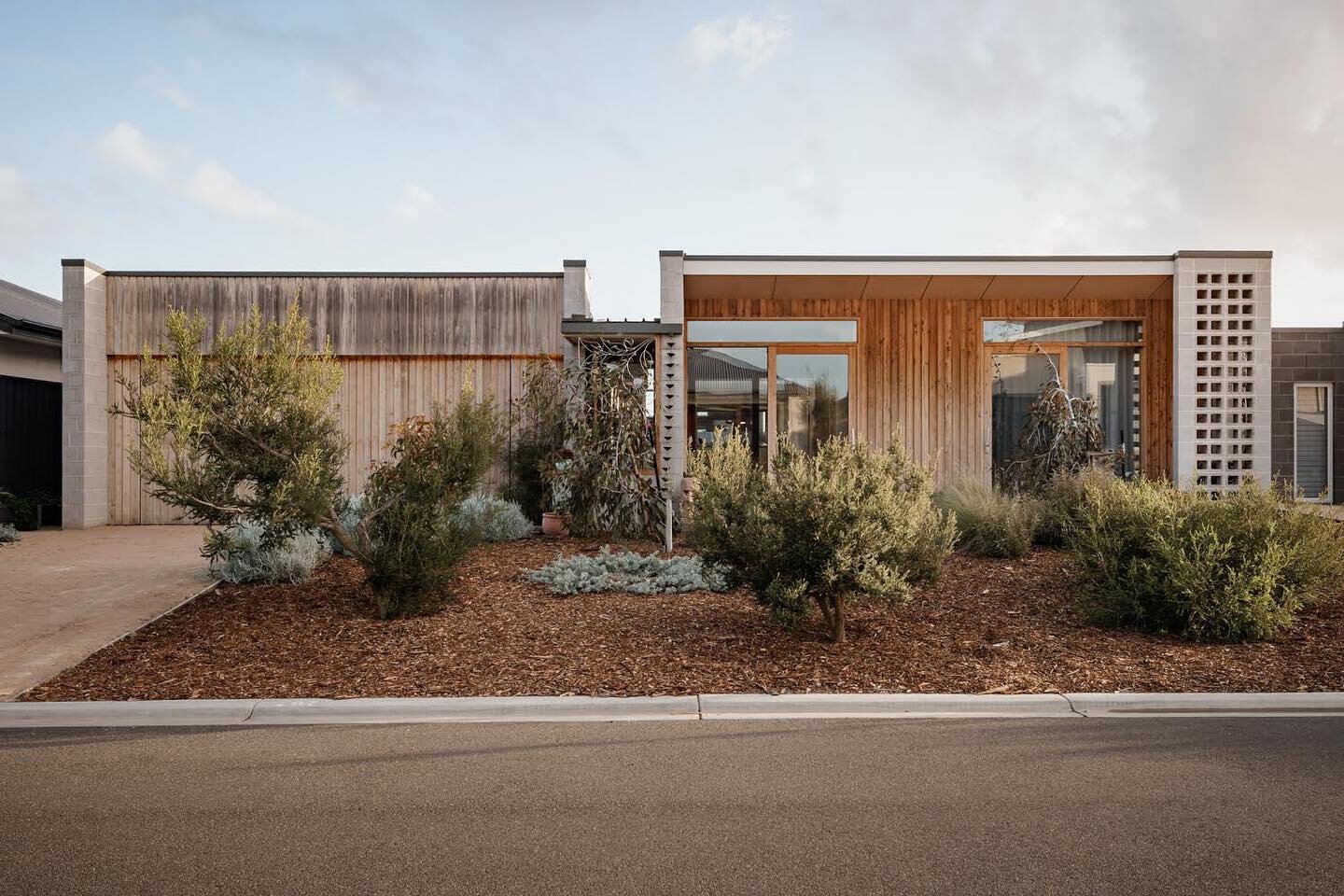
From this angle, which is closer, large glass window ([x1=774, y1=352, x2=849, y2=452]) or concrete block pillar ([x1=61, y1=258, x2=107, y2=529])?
concrete block pillar ([x1=61, y1=258, x2=107, y2=529])

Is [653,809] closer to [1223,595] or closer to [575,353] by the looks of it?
[1223,595]

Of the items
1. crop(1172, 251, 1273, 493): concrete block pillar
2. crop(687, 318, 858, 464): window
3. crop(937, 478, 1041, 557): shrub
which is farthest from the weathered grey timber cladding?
crop(1172, 251, 1273, 493): concrete block pillar

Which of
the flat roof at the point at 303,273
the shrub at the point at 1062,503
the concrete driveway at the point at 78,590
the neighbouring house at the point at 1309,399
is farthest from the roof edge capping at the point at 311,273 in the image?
the neighbouring house at the point at 1309,399

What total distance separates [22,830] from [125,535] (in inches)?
405

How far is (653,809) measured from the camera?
Result: 3.65 metres

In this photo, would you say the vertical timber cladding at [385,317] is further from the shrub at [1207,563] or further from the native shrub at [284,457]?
the shrub at [1207,563]

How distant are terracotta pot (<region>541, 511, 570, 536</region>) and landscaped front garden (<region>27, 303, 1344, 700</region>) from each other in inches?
103

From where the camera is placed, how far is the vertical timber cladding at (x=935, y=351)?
13719 millimetres

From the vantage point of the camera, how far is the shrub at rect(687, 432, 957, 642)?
239 inches

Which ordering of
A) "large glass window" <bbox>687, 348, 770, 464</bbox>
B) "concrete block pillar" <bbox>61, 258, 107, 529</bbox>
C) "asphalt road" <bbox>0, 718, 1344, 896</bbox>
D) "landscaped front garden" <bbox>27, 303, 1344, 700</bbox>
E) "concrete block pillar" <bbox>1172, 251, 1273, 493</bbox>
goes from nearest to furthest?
"asphalt road" <bbox>0, 718, 1344, 896</bbox>, "landscaped front garden" <bbox>27, 303, 1344, 700</bbox>, "concrete block pillar" <bbox>1172, 251, 1273, 493</bbox>, "concrete block pillar" <bbox>61, 258, 107, 529</bbox>, "large glass window" <bbox>687, 348, 770, 464</bbox>

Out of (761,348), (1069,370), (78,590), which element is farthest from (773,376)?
(78,590)

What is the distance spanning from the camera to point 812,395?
13.9m

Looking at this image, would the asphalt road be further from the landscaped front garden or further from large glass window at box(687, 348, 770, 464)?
large glass window at box(687, 348, 770, 464)

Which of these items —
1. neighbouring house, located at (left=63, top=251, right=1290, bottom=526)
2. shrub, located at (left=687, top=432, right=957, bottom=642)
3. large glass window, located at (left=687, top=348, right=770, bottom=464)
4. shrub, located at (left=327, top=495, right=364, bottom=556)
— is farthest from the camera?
large glass window, located at (left=687, top=348, right=770, bottom=464)
